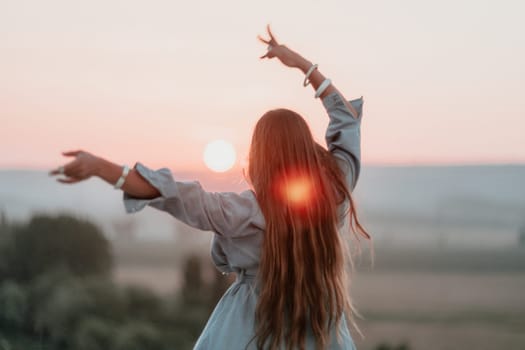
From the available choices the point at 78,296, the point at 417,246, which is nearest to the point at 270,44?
the point at 417,246

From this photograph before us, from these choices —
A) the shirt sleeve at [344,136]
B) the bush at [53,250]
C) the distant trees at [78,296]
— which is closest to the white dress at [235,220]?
the shirt sleeve at [344,136]

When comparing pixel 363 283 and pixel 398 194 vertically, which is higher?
pixel 398 194

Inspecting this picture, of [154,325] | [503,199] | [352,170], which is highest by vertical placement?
[352,170]

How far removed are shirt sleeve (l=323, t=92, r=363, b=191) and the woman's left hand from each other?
2.70 feet

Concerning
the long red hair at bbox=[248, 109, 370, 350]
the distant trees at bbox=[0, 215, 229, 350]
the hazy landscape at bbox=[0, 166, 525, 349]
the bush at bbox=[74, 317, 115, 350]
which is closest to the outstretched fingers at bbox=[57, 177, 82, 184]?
the long red hair at bbox=[248, 109, 370, 350]

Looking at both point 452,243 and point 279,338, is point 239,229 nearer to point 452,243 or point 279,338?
point 279,338

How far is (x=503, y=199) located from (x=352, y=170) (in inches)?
381

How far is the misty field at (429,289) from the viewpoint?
10883 millimetres

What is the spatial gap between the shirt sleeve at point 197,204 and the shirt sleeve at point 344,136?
12.7 inches

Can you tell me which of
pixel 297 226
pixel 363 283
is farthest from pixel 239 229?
pixel 363 283

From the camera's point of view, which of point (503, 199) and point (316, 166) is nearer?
point (316, 166)

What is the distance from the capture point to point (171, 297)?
1180 centimetres

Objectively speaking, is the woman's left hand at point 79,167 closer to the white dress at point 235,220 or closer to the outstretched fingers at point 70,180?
the outstretched fingers at point 70,180

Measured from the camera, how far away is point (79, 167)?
2.13 m
